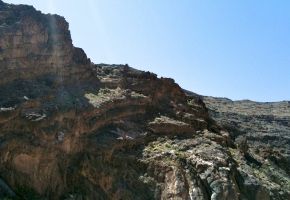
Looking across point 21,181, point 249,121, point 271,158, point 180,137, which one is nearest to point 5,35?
point 21,181

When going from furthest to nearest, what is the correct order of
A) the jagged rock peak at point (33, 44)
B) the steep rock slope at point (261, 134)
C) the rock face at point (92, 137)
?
the steep rock slope at point (261, 134)
the jagged rock peak at point (33, 44)
the rock face at point (92, 137)

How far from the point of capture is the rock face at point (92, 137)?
34.9 m

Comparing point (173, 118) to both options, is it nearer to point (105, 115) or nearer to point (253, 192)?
point (105, 115)

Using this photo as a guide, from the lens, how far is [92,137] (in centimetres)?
3859

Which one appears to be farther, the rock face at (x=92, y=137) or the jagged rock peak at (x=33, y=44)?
the jagged rock peak at (x=33, y=44)

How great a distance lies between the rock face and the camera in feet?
115

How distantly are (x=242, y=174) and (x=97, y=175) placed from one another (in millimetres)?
10413

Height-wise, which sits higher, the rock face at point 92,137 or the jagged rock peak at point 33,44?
the jagged rock peak at point 33,44

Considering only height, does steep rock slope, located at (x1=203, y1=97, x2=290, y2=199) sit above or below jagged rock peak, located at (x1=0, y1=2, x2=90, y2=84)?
below

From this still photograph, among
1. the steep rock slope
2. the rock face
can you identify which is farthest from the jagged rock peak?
the steep rock slope

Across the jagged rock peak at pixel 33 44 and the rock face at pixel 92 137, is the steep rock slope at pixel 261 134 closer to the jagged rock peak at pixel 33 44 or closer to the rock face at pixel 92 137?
the rock face at pixel 92 137

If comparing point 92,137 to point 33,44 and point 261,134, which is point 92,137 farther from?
point 261,134

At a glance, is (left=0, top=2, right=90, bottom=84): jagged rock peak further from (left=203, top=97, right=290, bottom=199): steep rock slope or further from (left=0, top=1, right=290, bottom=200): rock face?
(left=203, top=97, right=290, bottom=199): steep rock slope

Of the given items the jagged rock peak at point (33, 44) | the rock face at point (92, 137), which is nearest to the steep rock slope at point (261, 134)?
the rock face at point (92, 137)
